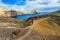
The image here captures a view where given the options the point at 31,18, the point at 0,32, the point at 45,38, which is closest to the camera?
the point at 45,38

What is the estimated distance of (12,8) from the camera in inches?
101

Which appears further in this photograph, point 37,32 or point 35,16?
point 35,16

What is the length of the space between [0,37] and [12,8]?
0.71 m

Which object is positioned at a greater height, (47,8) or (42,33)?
(47,8)

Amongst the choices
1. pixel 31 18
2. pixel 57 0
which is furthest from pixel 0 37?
pixel 57 0

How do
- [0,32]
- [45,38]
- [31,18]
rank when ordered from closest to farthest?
[45,38] → [0,32] → [31,18]

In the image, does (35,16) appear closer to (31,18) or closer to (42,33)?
(31,18)

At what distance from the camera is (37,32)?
6.55 ft

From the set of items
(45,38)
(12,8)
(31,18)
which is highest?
(12,8)

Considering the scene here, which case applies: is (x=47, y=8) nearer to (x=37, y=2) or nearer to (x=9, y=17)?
(x=37, y=2)

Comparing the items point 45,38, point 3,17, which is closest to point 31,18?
point 3,17

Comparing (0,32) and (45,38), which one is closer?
(45,38)

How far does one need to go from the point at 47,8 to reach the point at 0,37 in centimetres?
90

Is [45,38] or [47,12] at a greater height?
[47,12]
